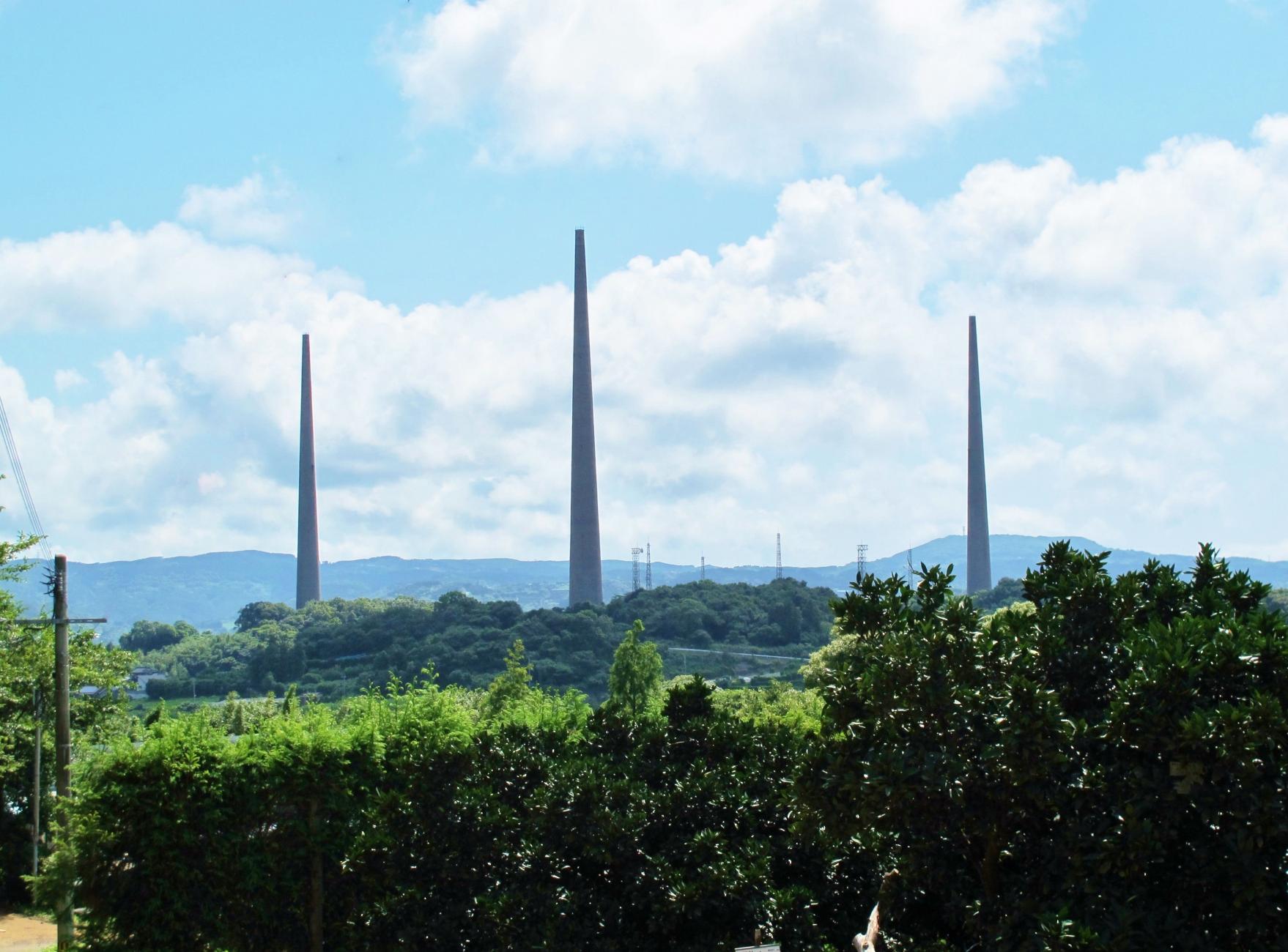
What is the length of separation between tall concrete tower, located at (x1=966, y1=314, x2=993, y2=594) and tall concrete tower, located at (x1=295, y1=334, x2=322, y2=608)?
80.9 m

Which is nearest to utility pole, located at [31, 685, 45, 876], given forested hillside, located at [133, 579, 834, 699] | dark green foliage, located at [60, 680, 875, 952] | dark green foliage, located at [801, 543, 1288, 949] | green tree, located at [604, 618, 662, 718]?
dark green foliage, located at [60, 680, 875, 952]

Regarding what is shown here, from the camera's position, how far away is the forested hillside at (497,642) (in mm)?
118625

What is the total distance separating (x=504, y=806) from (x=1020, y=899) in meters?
6.94

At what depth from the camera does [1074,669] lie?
9086 millimetres

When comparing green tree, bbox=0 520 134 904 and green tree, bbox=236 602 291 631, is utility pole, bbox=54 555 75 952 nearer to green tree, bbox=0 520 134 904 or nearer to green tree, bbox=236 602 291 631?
green tree, bbox=0 520 134 904

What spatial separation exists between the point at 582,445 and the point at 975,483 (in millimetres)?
42911

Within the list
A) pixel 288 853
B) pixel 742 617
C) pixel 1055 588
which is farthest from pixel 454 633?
pixel 1055 588

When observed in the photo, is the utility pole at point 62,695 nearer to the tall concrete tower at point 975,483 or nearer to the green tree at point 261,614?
the tall concrete tower at point 975,483

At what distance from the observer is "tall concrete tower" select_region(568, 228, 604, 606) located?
119125 millimetres

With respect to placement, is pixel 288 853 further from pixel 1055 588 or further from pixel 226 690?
pixel 226 690

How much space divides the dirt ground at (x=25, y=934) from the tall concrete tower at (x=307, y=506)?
124 m

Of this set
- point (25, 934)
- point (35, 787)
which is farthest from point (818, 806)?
point (35, 787)

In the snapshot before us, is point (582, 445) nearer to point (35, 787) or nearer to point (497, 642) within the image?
point (497, 642)

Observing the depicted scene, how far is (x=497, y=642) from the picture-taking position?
12312 cm
